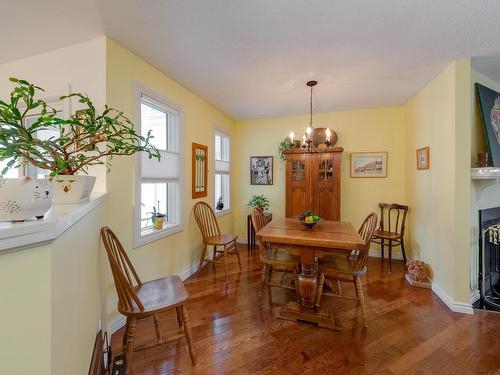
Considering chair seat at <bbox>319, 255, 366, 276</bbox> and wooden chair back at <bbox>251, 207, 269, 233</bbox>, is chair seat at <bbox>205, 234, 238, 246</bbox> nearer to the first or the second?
wooden chair back at <bbox>251, 207, 269, 233</bbox>

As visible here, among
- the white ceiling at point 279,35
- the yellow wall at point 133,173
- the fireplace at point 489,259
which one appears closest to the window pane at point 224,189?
the yellow wall at point 133,173

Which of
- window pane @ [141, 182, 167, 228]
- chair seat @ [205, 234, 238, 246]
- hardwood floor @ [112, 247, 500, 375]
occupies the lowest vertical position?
hardwood floor @ [112, 247, 500, 375]

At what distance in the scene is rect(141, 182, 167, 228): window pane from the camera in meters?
2.49

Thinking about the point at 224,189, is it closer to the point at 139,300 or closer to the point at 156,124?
the point at 156,124

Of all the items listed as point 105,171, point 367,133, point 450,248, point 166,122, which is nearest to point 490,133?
point 450,248

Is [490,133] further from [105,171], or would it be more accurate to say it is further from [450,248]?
[105,171]

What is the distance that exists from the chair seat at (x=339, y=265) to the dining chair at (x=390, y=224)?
4.38ft

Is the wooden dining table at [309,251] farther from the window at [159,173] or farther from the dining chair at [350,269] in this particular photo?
A: the window at [159,173]

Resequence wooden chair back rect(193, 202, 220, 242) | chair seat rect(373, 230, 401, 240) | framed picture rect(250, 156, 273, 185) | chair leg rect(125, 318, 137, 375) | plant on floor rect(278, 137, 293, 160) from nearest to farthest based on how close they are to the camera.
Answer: chair leg rect(125, 318, 137, 375) < wooden chair back rect(193, 202, 220, 242) < chair seat rect(373, 230, 401, 240) < plant on floor rect(278, 137, 293, 160) < framed picture rect(250, 156, 273, 185)

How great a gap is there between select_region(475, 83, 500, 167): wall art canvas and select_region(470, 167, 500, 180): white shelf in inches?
8.7

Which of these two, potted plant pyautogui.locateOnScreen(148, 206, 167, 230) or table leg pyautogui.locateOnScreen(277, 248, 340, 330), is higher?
potted plant pyautogui.locateOnScreen(148, 206, 167, 230)

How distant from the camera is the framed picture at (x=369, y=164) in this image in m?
3.73

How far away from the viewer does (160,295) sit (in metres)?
1.64

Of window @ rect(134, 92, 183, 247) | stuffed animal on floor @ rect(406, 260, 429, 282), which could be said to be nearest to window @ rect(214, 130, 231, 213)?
window @ rect(134, 92, 183, 247)
